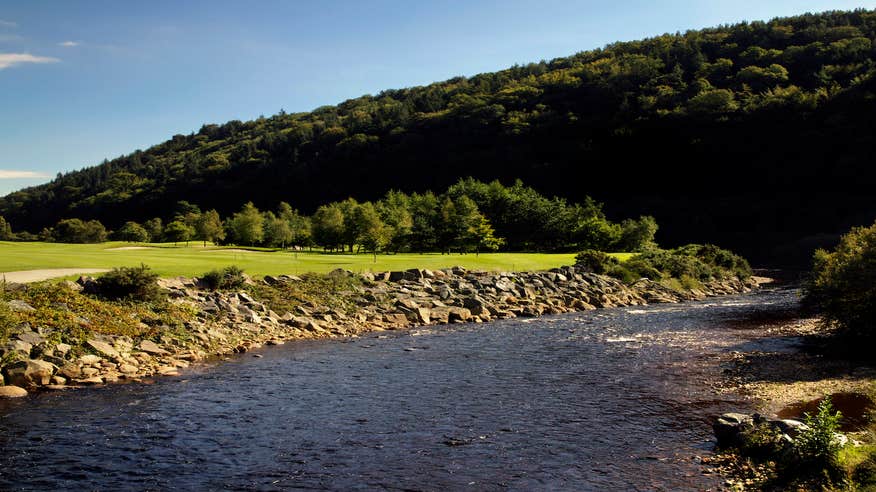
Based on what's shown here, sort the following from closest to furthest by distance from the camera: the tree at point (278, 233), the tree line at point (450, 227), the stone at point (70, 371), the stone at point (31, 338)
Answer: the stone at point (70, 371) < the stone at point (31, 338) < the tree line at point (450, 227) < the tree at point (278, 233)

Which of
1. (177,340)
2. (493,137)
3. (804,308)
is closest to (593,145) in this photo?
(493,137)

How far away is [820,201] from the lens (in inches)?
5202

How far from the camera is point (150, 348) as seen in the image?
25.8 m

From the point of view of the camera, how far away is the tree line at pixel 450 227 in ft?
267

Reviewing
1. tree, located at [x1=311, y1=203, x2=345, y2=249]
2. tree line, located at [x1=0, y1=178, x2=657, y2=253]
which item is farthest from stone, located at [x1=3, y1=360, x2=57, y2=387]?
tree, located at [x1=311, y1=203, x2=345, y2=249]

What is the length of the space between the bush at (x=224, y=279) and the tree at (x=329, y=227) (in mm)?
44871

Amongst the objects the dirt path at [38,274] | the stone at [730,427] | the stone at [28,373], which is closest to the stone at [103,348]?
the stone at [28,373]

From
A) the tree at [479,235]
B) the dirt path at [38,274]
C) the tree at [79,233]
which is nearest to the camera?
the dirt path at [38,274]

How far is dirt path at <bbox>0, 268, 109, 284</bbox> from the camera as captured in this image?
3081 centimetres

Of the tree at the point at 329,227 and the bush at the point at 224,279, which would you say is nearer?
the bush at the point at 224,279

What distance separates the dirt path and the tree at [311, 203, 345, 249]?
47.9m

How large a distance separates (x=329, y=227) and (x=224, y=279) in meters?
49.3

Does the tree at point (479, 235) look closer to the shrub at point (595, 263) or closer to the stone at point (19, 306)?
the shrub at point (595, 263)

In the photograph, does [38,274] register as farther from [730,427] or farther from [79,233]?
[79,233]
